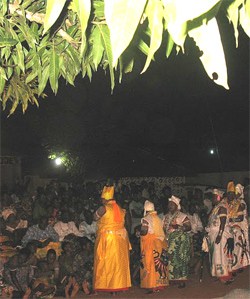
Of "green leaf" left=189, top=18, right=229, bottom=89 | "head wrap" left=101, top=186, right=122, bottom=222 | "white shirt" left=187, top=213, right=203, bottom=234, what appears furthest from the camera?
"white shirt" left=187, top=213, right=203, bottom=234

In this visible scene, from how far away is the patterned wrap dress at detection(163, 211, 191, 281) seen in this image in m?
8.09

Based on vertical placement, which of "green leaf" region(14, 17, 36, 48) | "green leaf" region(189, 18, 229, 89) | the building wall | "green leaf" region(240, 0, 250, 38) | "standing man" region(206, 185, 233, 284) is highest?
the building wall

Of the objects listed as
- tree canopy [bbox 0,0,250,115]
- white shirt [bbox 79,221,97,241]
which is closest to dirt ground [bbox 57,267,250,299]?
white shirt [bbox 79,221,97,241]

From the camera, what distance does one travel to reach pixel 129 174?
17.4 meters

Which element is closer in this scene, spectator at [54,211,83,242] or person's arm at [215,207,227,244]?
person's arm at [215,207,227,244]

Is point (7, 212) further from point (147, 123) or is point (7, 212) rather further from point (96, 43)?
point (147, 123)

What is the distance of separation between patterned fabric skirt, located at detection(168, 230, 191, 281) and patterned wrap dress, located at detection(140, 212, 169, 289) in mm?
202

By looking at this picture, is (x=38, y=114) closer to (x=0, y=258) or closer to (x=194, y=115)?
(x=194, y=115)

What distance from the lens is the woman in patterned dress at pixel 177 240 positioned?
8041mm

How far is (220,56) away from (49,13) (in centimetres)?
41

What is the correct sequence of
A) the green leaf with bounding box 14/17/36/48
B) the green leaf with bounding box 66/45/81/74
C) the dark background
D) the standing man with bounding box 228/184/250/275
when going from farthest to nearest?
1. the dark background
2. the standing man with bounding box 228/184/250/275
3. the green leaf with bounding box 66/45/81/74
4. the green leaf with bounding box 14/17/36/48

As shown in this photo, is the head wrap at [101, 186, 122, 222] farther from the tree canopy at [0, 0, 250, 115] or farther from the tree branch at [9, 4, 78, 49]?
the tree branch at [9, 4, 78, 49]

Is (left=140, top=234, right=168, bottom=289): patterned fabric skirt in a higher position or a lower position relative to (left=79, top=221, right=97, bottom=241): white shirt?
lower

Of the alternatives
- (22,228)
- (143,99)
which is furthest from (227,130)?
(22,228)
